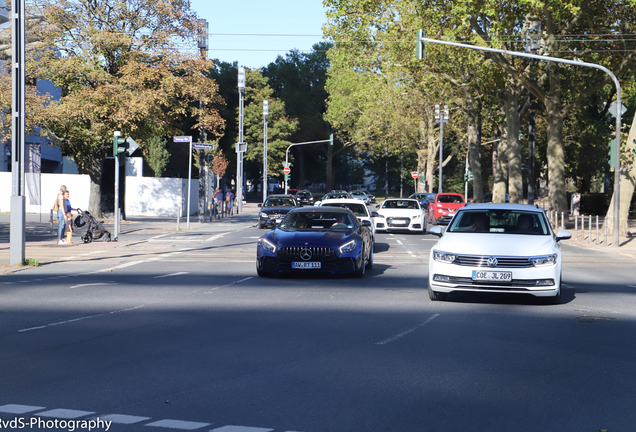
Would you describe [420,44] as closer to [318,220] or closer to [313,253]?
[318,220]

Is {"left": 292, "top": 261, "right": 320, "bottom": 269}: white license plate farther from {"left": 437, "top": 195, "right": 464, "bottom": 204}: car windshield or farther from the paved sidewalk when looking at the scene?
{"left": 437, "top": 195, "right": 464, "bottom": 204}: car windshield

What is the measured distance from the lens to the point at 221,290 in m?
13.0

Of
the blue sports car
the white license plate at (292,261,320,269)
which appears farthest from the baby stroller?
the white license plate at (292,261,320,269)

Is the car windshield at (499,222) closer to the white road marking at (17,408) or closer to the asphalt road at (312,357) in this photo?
the asphalt road at (312,357)

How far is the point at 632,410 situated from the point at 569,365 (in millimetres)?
1540

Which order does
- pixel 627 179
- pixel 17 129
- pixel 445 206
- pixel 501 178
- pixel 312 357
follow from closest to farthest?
pixel 312 357 → pixel 17 129 → pixel 627 179 → pixel 445 206 → pixel 501 178

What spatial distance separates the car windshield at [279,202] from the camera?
108 feet

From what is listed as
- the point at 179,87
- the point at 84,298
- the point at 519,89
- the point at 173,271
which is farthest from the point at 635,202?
the point at 84,298

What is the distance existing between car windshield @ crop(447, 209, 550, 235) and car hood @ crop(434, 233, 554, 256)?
16.7 inches

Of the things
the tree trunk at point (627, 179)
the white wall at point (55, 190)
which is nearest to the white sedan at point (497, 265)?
the tree trunk at point (627, 179)

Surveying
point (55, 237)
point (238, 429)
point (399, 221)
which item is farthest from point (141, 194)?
point (238, 429)

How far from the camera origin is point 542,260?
35.8 ft

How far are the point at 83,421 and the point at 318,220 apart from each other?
10879mm

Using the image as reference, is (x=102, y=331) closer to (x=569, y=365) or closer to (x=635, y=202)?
(x=569, y=365)
